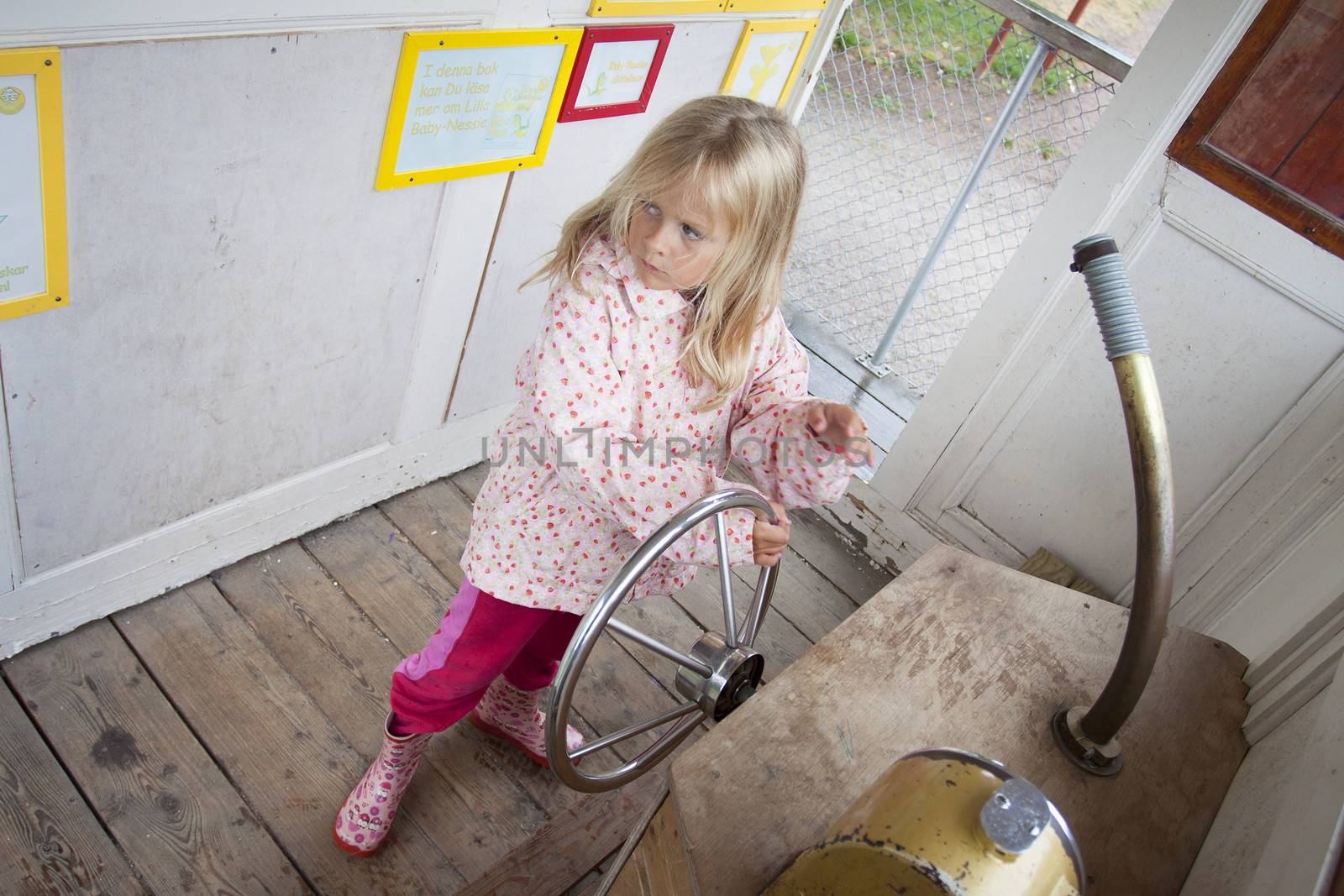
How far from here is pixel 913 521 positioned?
2.47 meters

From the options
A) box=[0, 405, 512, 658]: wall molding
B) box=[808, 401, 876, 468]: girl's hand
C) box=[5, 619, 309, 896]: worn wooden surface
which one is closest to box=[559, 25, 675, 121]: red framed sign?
box=[0, 405, 512, 658]: wall molding

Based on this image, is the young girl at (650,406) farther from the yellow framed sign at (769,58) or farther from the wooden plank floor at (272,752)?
the yellow framed sign at (769,58)

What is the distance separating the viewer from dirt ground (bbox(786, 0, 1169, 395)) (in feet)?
9.48

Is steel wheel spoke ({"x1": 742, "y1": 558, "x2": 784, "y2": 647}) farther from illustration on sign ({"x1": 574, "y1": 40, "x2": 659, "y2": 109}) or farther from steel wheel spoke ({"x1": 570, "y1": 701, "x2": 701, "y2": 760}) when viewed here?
illustration on sign ({"x1": 574, "y1": 40, "x2": 659, "y2": 109})


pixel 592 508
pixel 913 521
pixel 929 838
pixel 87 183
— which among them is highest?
pixel 929 838

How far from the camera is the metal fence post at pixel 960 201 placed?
7.90ft

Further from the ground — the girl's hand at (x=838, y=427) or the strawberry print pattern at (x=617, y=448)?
the girl's hand at (x=838, y=427)

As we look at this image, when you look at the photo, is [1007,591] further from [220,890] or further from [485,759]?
[220,890]

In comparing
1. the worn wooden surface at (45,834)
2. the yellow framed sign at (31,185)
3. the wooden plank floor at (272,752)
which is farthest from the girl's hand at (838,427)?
the worn wooden surface at (45,834)

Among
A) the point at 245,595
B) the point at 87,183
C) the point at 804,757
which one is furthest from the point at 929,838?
the point at 245,595

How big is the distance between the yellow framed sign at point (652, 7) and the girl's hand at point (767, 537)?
977 millimetres

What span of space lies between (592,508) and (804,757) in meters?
0.41

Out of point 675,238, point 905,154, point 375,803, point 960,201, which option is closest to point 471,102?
point 675,238

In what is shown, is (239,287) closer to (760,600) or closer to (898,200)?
(760,600)
